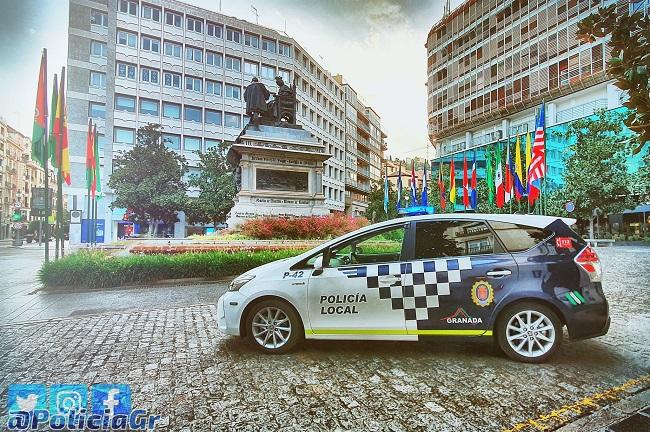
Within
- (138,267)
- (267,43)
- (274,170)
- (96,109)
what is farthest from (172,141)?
(138,267)

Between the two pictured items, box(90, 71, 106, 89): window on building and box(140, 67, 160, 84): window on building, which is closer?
box(90, 71, 106, 89): window on building

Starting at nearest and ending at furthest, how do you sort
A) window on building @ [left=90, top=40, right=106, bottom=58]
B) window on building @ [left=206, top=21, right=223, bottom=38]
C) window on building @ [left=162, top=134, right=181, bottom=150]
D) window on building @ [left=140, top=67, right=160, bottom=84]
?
1. window on building @ [left=90, top=40, right=106, bottom=58]
2. window on building @ [left=206, top=21, right=223, bottom=38]
3. window on building @ [left=140, top=67, right=160, bottom=84]
4. window on building @ [left=162, top=134, right=181, bottom=150]

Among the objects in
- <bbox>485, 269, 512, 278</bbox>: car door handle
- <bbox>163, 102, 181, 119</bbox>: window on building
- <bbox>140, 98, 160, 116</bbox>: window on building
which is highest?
<bbox>163, 102, 181, 119</bbox>: window on building

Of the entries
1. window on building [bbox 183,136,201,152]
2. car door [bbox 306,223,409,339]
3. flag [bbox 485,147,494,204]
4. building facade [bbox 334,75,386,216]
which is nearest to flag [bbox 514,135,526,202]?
flag [bbox 485,147,494,204]

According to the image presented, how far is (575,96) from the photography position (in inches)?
504

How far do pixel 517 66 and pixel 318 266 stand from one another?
14437mm

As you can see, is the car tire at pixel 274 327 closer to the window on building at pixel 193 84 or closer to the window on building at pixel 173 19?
the window on building at pixel 173 19

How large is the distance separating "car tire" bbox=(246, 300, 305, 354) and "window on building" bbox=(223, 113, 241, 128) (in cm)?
2077

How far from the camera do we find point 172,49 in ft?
56.7

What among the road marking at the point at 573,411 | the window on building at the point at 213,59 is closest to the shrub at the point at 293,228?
the road marking at the point at 573,411

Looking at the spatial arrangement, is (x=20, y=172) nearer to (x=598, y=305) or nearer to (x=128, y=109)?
(x=598, y=305)

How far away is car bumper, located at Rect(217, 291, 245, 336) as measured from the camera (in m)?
3.97

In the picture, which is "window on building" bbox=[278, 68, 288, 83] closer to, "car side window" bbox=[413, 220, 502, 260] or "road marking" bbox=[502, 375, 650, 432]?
"car side window" bbox=[413, 220, 502, 260]
